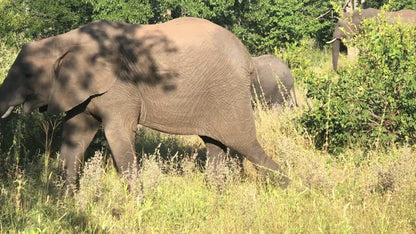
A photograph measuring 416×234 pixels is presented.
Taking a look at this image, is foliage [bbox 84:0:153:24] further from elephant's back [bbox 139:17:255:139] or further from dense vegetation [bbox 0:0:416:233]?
elephant's back [bbox 139:17:255:139]

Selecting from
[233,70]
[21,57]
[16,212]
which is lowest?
[16,212]

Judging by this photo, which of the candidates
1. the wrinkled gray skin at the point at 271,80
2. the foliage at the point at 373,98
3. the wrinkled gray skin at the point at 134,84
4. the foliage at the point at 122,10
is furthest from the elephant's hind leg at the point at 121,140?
the foliage at the point at 122,10

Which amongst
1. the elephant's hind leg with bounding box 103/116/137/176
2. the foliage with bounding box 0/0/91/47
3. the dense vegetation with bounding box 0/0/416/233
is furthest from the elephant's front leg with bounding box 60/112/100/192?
the foliage with bounding box 0/0/91/47

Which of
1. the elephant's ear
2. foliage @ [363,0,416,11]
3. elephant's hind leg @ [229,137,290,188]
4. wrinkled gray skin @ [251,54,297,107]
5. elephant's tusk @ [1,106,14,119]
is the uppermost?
the elephant's ear

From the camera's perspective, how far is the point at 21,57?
5.23 meters

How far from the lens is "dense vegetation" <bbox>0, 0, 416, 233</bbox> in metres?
4.39

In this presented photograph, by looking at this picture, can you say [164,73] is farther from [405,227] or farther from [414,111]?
[414,111]

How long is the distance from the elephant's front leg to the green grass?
10.5 inches

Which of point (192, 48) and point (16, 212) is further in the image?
point (192, 48)

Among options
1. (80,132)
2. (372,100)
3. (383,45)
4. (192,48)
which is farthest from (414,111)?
(80,132)

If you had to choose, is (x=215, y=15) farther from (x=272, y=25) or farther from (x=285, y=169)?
(x=285, y=169)

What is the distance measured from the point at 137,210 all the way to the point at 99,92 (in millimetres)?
1252

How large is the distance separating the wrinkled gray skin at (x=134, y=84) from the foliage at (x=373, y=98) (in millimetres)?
1314

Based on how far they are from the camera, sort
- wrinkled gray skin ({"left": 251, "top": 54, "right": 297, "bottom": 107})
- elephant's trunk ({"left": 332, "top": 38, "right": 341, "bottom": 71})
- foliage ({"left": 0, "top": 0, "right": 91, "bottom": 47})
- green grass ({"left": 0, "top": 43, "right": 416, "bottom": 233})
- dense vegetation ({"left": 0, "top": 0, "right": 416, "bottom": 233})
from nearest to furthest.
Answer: green grass ({"left": 0, "top": 43, "right": 416, "bottom": 233}) < dense vegetation ({"left": 0, "top": 0, "right": 416, "bottom": 233}) < wrinkled gray skin ({"left": 251, "top": 54, "right": 297, "bottom": 107}) < elephant's trunk ({"left": 332, "top": 38, "right": 341, "bottom": 71}) < foliage ({"left": 0, "top": 0, "right": 91, "bottom": 47})
